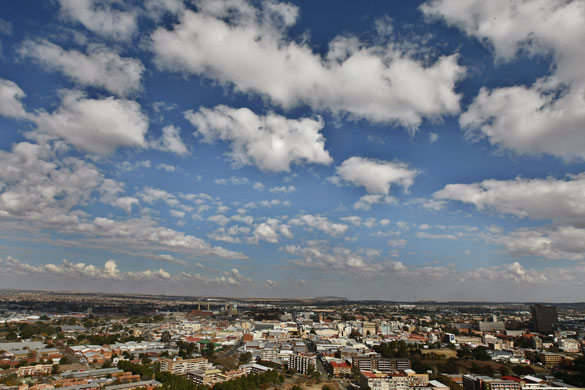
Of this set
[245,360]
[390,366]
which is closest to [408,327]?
[390,366]

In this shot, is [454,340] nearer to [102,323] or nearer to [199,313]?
[102,323]

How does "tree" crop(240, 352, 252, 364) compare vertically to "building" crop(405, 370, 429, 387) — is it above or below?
below

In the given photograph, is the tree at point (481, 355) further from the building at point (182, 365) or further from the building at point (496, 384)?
the building at point (182, 365)

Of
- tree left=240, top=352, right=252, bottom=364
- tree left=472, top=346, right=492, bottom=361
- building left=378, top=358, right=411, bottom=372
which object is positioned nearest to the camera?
building left=378, top=358, right=411, bottom=372

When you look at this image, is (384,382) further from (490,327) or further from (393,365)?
(490,327)

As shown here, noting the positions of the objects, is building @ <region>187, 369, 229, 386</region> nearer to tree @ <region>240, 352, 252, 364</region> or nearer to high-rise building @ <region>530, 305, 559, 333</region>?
tree @ <region>240, 352, 252, 364</region>

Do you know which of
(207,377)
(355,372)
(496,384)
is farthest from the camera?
(355,372)

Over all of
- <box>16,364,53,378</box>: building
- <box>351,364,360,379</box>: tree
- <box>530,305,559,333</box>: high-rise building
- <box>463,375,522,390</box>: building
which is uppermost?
<box>530,305,559,333</box>: high-rise building

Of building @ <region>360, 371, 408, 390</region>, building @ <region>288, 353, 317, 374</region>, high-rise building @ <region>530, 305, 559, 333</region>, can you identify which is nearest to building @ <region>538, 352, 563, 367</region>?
building @ <region>360, 371, 408, 390</region>

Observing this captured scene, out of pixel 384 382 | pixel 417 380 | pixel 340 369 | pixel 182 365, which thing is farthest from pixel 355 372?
pixel 182 365
